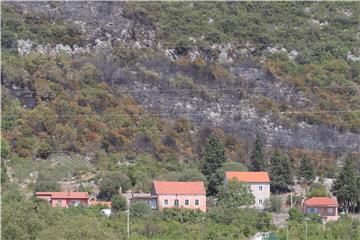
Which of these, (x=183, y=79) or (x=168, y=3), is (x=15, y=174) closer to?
(x=183, y=79)

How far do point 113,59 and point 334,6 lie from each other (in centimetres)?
2081

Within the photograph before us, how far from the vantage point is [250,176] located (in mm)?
42781

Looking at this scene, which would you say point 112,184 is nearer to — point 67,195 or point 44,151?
point 67,195

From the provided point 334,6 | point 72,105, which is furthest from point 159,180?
point 334,6

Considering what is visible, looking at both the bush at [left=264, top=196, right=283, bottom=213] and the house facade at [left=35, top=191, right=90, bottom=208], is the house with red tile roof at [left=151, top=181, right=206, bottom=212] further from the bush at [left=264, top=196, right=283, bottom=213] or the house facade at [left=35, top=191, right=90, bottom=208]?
the house facade at [left=35, top=191, right=90, bottom=208]

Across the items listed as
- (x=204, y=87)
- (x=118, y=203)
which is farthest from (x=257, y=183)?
(x=204, y=87)

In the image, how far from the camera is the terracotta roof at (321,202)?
40000 millimetres

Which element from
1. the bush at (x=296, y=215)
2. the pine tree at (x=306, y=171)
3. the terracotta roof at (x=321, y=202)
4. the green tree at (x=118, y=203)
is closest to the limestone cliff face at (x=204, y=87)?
the pine tree at (x=306, y=171)

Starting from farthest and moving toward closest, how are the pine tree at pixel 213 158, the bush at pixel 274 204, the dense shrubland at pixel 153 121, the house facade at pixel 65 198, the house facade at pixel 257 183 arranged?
the pine tree at pixel 213 158
the house facade at pixel 257 183
the bush at pixel 274 204
the house facade at pixel 65 198
the dense shrubland at pixel 153 121

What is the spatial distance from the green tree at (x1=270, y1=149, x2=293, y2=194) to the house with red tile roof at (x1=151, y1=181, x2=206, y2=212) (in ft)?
12.3

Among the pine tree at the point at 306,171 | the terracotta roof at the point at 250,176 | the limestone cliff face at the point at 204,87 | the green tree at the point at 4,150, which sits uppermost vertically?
the limestone cliff face at the point at 204,87

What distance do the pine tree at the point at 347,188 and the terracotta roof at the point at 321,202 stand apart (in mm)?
688

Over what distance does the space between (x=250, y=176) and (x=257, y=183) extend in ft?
1.70

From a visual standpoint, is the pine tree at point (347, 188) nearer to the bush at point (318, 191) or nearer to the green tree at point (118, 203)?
the bush at point (318, 191)
